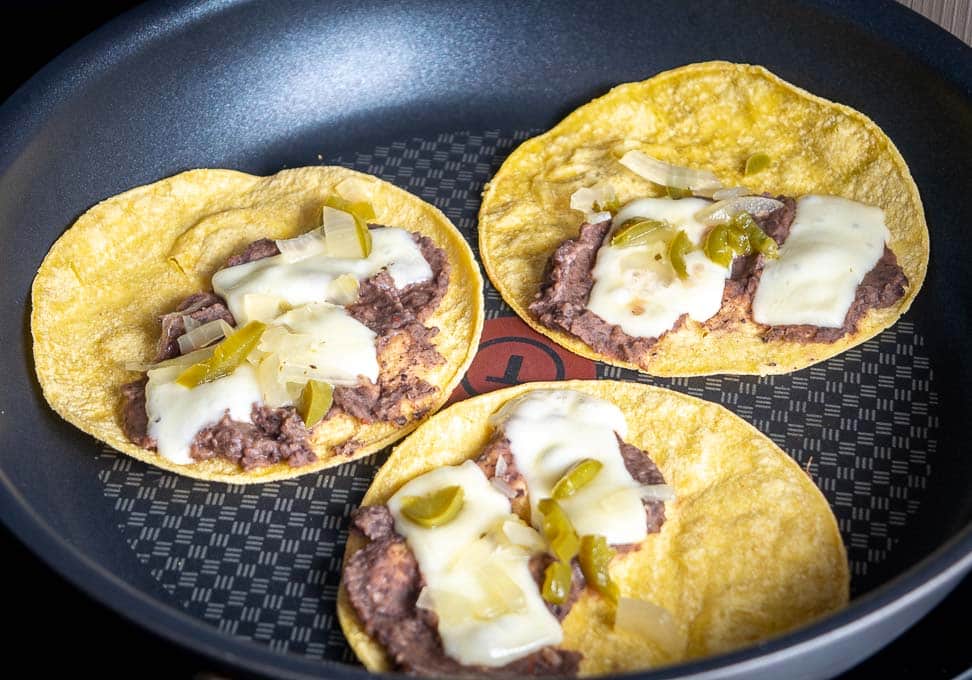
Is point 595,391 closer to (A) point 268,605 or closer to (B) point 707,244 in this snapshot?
(B) point 707,244

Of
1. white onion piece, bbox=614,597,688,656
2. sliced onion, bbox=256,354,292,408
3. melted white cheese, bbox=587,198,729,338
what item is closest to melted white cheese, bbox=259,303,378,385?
sliced onion, bbox=256,354,292,408

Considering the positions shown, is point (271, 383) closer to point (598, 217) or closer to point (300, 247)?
point (300, 247)

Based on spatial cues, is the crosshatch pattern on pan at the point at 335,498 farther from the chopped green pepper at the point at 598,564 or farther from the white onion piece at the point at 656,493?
the chopped green pepper at the point at 598,564

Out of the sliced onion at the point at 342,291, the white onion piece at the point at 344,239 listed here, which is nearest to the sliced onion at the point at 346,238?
the white onion piece at the point at 344,239

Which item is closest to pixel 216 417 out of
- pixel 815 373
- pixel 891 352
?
pixel 815 373

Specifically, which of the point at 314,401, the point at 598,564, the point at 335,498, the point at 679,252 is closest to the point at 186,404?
the point at 314,401

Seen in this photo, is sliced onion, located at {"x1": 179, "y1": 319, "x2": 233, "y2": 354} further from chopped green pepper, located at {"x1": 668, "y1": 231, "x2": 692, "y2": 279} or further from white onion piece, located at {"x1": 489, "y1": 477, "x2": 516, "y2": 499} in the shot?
chopped green pepper, located at {"x1": 668, "y1": 231, "x2": 692, "y2": 279}
